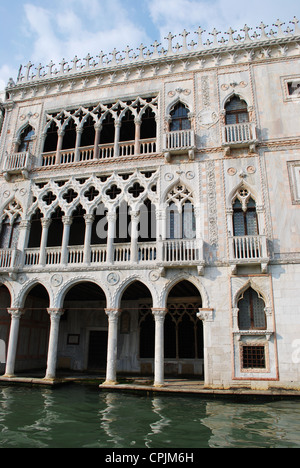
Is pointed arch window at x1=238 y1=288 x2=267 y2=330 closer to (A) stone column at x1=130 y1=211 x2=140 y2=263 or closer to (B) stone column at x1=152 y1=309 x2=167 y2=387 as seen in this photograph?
(B) stone column at x1=152 y1=309 x2=167 y2=387

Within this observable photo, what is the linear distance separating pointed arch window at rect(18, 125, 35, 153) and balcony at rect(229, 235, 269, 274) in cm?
1138

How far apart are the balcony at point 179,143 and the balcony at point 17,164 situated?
6760 millimetres

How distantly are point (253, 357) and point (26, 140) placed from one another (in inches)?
587

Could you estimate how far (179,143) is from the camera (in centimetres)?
1492

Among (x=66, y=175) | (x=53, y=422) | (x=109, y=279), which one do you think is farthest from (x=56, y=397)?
(x=66, y=175)

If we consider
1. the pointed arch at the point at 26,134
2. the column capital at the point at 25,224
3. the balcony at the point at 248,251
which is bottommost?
the balcony at the point at 248,251

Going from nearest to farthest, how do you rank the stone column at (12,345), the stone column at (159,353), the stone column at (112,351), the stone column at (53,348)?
the stone column at (159,353) < the stone column at (112,351) < the stone column at (53,348) < the stone column at (12,345)

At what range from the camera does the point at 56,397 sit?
11.4 m

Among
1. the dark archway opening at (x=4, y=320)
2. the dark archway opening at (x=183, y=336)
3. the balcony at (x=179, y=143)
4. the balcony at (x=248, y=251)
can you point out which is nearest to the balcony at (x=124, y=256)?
the balcony at (x=248, y=251)

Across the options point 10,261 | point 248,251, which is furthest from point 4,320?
point 248,251

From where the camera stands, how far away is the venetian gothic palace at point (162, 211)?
12.7 metres

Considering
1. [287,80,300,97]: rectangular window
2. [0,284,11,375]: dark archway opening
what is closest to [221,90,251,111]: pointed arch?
[287,80,300,97]: rectangular window

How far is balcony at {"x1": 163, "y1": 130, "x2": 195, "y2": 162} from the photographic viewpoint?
14.6 metres

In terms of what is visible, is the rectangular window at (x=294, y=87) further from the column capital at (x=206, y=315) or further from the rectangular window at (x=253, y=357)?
the rectangular window at (x=253, y=357)
